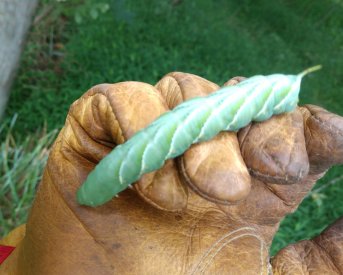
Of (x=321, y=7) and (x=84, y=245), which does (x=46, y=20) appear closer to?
(x=84, y=245)

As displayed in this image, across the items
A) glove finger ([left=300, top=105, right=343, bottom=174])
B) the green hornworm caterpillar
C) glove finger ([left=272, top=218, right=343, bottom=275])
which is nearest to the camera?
the green hornworm caterpillar

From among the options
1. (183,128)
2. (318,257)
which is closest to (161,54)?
(318,257)

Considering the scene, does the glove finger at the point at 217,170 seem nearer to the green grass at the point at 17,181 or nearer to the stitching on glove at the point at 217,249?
the stitching on glove at the point at 217,249

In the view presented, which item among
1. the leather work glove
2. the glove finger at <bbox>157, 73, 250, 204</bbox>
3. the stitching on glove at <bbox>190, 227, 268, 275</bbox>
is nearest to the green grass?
the leather work glove

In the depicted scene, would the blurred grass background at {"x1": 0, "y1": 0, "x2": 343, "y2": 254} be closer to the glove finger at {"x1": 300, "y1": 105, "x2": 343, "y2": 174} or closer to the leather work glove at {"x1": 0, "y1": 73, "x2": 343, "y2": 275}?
the leather work glove at {"x1": 0, "y1": 73, "x2": 343, "y2": 275}

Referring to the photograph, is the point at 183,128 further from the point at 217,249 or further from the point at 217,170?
the point at 217,249

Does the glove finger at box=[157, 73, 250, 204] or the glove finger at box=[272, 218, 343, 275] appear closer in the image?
the glove finger at box=[157, 73, 250, 204]

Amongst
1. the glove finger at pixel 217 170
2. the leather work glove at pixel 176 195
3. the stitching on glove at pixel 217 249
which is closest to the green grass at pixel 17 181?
the leather work glove at pixel 176 195
